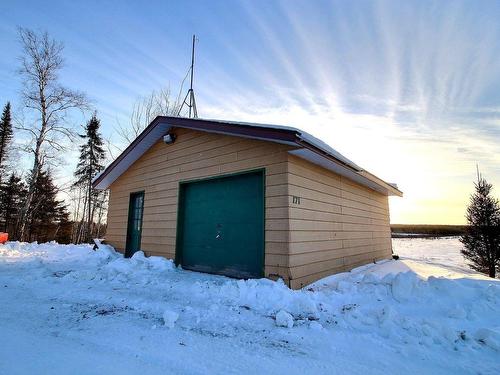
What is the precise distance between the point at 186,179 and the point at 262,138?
9.90 feet

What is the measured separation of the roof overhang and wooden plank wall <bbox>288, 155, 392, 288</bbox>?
1.00ft

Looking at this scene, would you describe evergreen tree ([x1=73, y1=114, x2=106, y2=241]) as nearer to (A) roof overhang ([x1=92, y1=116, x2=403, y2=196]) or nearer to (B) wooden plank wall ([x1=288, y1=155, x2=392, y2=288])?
(A) roof overhang ([x1=92, y1=116, x2=403, y2=196])

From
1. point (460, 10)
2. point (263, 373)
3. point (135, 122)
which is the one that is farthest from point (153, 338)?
point (135, 122)

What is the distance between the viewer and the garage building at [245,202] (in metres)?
5.20

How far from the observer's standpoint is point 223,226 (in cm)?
625

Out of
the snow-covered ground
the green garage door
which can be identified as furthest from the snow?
the green garage door

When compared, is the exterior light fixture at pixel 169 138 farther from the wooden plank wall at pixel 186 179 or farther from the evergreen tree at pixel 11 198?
the evergreen tree at pixel 11 198

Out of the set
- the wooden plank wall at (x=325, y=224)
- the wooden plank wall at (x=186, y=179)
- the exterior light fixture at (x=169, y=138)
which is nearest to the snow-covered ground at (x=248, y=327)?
the wooden plank wall at (x=325, y=224)

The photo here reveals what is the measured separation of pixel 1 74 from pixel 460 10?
62.7 ft

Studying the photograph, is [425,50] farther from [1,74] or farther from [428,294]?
[1,74]

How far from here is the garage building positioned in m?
5.20

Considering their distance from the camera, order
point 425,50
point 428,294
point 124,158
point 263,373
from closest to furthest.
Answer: point 263,373, point 428,294, point 425,50, point 124,158

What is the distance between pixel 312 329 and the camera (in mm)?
3225

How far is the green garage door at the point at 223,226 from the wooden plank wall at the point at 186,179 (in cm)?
23
